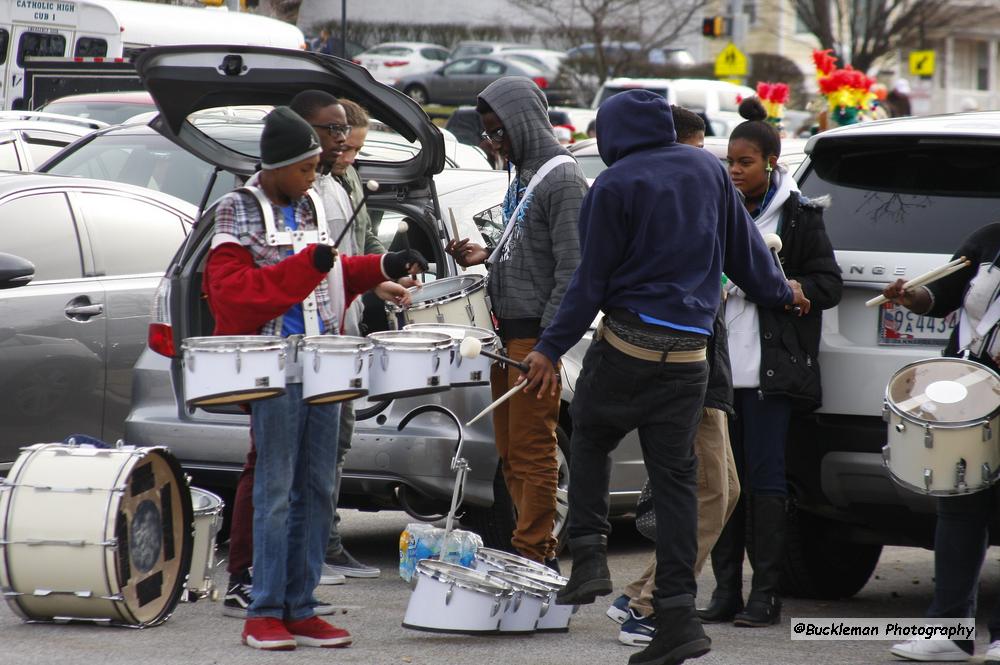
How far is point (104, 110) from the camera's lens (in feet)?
48.6

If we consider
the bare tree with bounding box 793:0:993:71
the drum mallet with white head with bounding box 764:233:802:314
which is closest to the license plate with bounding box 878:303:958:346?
the drum mallet with white head with bounding box 764:233:802:314

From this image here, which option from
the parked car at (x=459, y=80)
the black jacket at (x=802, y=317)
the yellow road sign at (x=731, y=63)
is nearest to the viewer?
the black jacket at (x=802, y=317)

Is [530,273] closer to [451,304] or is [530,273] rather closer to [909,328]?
[451,304]

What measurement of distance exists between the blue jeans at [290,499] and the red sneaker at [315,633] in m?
0.03

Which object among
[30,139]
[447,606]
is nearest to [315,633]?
[447,606]

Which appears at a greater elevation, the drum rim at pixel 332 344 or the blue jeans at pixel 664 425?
the drum rim at pixel 332 344

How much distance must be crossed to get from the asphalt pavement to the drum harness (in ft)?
3.41

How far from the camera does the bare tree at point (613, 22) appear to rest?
133 feet

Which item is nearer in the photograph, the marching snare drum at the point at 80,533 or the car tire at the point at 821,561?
the marching snare drum at the point at 80,533

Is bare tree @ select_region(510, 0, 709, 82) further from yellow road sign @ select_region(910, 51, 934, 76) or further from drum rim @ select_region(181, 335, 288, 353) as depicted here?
drum rim @ select_region(181, 335, 288, 353)

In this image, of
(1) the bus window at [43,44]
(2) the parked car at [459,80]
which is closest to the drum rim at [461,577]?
(1) the bus window at [43,44]

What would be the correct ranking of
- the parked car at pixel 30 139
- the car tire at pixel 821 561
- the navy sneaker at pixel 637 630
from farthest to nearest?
the parked car at pixel 30 139
the car tire at pixel 821 561
the navy sneaker at pixel 637 630

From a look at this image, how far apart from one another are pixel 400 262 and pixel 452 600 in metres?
1.24

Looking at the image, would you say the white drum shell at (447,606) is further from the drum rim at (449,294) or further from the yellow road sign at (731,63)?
the yellow road sign at (731,63)
